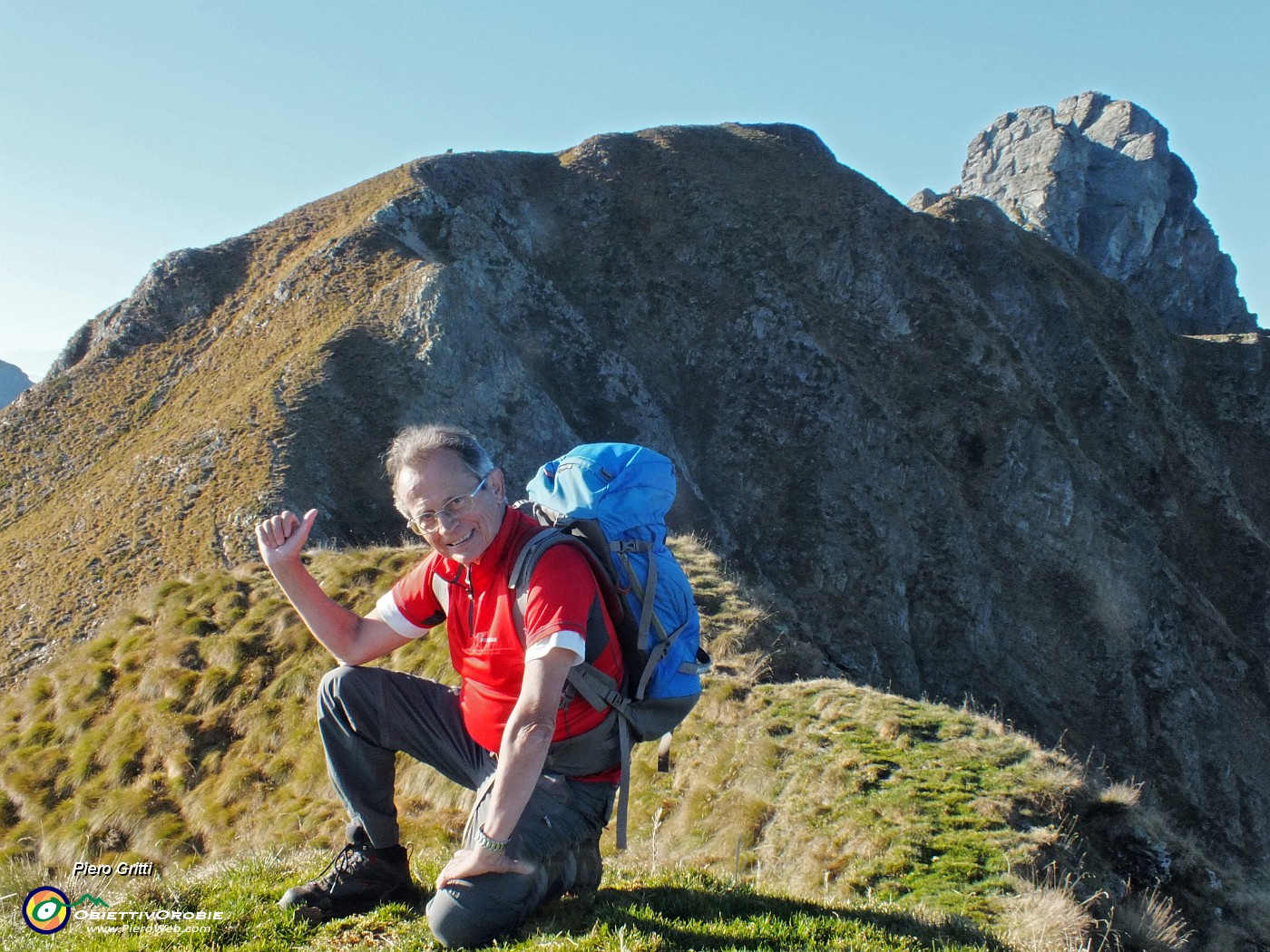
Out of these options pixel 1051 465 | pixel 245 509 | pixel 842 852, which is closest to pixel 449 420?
pixel 245 509

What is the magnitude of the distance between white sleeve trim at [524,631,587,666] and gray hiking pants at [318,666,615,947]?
0.98 metres

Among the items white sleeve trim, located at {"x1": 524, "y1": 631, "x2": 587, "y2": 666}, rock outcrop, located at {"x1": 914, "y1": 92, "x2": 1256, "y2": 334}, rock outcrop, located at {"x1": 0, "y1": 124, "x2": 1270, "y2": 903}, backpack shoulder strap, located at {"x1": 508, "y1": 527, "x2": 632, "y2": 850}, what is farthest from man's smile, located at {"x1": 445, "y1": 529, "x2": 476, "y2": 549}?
rock outcrop, located at {"x1": 914, "y1": 92, "x2": 1256, "y2": 334}

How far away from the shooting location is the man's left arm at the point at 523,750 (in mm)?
3934

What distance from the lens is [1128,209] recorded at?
87562 mm

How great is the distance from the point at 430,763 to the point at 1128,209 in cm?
10363

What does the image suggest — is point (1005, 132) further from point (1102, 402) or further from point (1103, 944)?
point (1103, 944)

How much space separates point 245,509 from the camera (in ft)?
82.3

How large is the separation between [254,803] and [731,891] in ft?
20.8

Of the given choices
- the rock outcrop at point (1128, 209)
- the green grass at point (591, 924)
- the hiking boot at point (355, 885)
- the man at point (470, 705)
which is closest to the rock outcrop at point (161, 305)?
the green grass at point (591, 924)

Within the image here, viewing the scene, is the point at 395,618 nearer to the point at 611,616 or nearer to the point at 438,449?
the point at 438,449

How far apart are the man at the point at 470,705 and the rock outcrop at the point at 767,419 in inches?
855

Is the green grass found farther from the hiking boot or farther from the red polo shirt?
the red polo shirt

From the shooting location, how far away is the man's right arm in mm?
4777

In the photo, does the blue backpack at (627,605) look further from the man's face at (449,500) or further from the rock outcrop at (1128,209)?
the rock outcrop at (1128,209)
